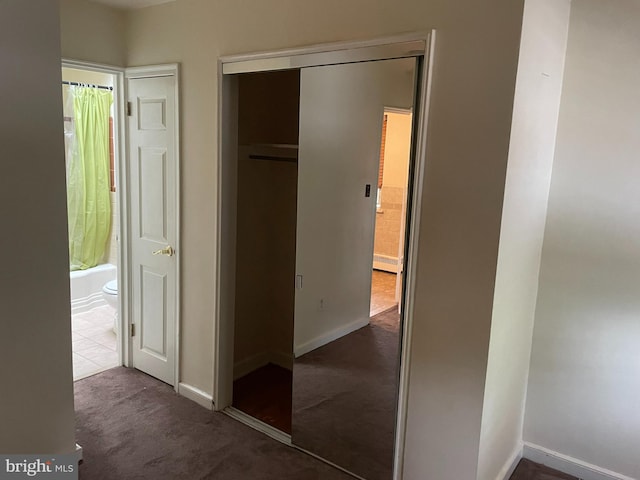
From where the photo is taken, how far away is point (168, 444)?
9.07 feet

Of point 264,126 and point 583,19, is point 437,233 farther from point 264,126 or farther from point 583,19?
point 264,126

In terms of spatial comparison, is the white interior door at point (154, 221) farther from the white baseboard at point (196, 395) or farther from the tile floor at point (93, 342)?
the tile floor at point (93, 342)

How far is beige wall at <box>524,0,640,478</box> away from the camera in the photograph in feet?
7.60

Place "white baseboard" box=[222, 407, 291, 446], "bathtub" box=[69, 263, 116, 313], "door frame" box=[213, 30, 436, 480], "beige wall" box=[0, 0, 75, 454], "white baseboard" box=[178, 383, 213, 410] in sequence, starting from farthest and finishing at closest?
1. "bathtub" box=[69, 263, 116, 313]
2. "white baseboard" box=[178, 383, 213, 410]
3. "white baseboard" box=[222, 407, 291, 446]
4. "door frame" box=[213, 30, 436, 480]
5. "beige wall" box=[0, 0, 75, 454]

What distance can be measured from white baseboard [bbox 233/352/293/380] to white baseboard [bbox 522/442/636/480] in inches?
70.9

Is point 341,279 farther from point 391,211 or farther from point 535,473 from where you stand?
point 535,473

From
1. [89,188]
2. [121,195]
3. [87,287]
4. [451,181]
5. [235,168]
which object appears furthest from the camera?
[89,188]

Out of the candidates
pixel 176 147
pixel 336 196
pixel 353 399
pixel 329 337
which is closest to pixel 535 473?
pixel 353 399

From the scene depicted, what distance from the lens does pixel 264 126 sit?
3549 mm

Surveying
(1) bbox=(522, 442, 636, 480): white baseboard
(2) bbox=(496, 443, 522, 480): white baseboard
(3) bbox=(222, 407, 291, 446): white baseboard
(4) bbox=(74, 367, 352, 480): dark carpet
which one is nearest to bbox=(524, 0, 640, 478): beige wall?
(1) bbox=(522, 442, 636, 480): white baseboard

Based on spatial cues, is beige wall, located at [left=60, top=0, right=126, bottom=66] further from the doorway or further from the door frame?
the door frame

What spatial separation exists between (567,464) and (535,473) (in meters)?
0.19

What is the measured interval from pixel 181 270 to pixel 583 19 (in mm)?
2702

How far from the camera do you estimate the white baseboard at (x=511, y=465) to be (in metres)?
2.46
